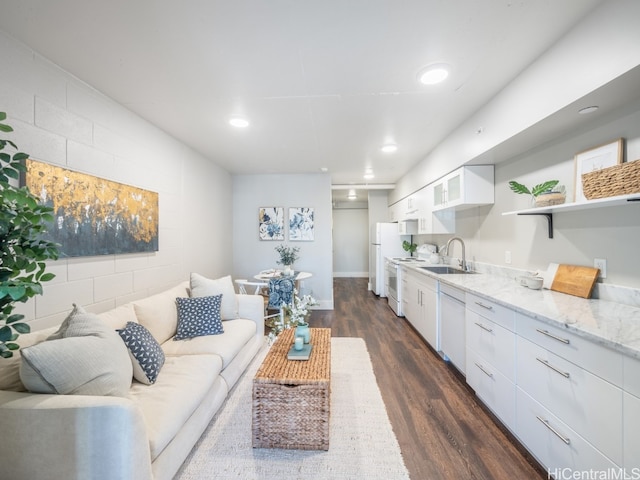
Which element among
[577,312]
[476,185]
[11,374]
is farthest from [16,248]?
[476,185]

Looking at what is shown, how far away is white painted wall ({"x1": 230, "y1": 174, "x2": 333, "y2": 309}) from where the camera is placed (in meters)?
4.70

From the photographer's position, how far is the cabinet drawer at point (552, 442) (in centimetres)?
115

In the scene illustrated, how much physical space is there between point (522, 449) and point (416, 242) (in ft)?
12.8

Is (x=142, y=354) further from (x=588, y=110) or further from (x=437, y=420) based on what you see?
(x=588, y=110)

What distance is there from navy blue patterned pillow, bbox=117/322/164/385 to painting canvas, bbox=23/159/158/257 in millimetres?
724

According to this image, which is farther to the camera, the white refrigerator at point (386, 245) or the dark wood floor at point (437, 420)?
the white refrigerator at point (386, 245)

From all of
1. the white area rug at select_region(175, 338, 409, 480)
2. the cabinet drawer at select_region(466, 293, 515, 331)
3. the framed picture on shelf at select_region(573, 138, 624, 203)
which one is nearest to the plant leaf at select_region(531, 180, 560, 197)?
the framed picture on shelf at select_region(573, 138, 624, 203)

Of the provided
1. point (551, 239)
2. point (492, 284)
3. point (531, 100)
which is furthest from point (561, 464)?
point (531, 100)

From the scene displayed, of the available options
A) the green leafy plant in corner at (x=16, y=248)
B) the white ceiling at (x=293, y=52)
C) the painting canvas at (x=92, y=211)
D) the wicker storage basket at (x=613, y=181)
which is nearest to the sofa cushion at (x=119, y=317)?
the painting canvas at (x=92, y=211)

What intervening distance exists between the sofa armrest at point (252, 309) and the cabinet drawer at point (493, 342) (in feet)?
6.83

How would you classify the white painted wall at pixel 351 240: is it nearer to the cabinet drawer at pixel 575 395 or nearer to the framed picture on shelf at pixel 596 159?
the framed picture on shelf at pixel 596 159

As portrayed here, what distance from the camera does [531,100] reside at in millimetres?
1731

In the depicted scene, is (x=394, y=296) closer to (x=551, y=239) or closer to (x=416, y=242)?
(x=416, y=242)

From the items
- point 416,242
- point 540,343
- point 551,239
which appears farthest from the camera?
point 416,242
